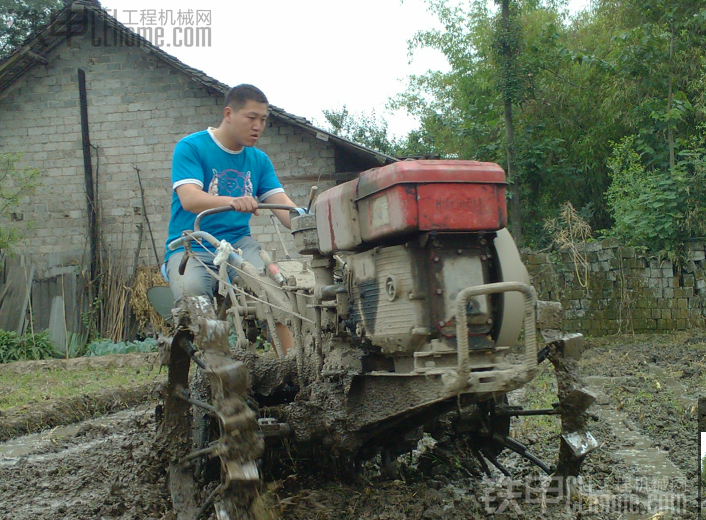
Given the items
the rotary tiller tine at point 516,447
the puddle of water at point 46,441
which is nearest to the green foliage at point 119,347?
the puddle of water at point 46,441

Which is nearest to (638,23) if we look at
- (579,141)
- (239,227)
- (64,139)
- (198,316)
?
(579,141)

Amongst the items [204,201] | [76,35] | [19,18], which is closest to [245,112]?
[204,201]

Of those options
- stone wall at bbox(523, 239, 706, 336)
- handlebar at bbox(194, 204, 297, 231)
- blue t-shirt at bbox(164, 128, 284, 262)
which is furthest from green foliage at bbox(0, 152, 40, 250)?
handlebar at bbox(194, 204, 297, 231)

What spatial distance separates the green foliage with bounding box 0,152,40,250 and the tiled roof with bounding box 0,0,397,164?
5.25 ft

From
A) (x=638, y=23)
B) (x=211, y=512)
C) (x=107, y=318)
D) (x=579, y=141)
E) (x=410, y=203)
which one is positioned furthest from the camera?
(x=579, y=141)

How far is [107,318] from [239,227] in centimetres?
955

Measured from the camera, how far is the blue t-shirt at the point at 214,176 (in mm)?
4121

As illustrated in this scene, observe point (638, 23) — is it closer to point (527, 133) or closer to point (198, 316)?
point (527, 133)

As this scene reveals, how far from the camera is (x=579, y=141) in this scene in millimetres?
21719

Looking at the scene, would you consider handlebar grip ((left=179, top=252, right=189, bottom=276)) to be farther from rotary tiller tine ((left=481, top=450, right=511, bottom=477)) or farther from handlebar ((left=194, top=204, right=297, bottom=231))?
rotary tiller tine ((left=481, top=450, right=511, bottom=477))

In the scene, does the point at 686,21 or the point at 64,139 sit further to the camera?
the point at 686,21

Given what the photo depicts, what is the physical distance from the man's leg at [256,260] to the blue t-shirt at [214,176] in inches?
2.3

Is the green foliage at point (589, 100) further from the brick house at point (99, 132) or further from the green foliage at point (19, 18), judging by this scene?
the green foliage at point (19, 18)

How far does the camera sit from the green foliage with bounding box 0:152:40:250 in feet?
40.9
